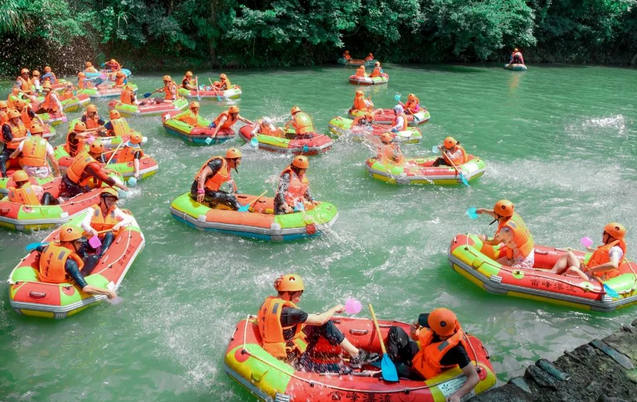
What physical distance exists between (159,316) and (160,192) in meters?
4.54

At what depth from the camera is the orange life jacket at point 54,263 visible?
6.50m

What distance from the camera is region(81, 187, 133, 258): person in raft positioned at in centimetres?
751

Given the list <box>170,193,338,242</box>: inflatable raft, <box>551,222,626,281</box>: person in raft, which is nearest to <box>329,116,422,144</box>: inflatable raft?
<box>170,193,338,242</box>: inflatable raft

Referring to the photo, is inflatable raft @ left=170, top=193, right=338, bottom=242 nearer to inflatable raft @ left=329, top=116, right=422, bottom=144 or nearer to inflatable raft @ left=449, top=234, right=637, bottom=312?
inflatable raft @ left=449, top=234, right=637, bottom=312

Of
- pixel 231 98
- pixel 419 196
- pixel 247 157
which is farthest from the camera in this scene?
pixel 231 98

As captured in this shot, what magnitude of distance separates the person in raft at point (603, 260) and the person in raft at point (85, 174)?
7916 millimetres

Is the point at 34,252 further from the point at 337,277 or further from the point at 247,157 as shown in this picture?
the point at 247,157

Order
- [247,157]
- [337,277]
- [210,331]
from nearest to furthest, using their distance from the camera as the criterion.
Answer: [210,331]
[337,277]
[247,157]

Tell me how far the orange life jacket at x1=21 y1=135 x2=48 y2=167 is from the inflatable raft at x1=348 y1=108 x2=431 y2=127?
9.19 m

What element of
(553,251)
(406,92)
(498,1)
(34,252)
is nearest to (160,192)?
(34,252)

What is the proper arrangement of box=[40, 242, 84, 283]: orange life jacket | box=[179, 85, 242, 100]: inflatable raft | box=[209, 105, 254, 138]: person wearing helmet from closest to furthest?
box=[40, 242, 84, 283]: orange life jacket
box=[209, 105, 254, 138]: person wearing helmet
box=[179, 85, 242, 100]: inflatable raft

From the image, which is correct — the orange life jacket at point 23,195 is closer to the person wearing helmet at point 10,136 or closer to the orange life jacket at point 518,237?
the person wearing helmet at point 10,136

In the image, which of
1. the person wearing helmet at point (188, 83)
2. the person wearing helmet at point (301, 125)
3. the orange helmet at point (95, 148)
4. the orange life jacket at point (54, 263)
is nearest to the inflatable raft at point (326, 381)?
the orange life jacket at point (54, 263)

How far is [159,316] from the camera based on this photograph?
6.74 metres
